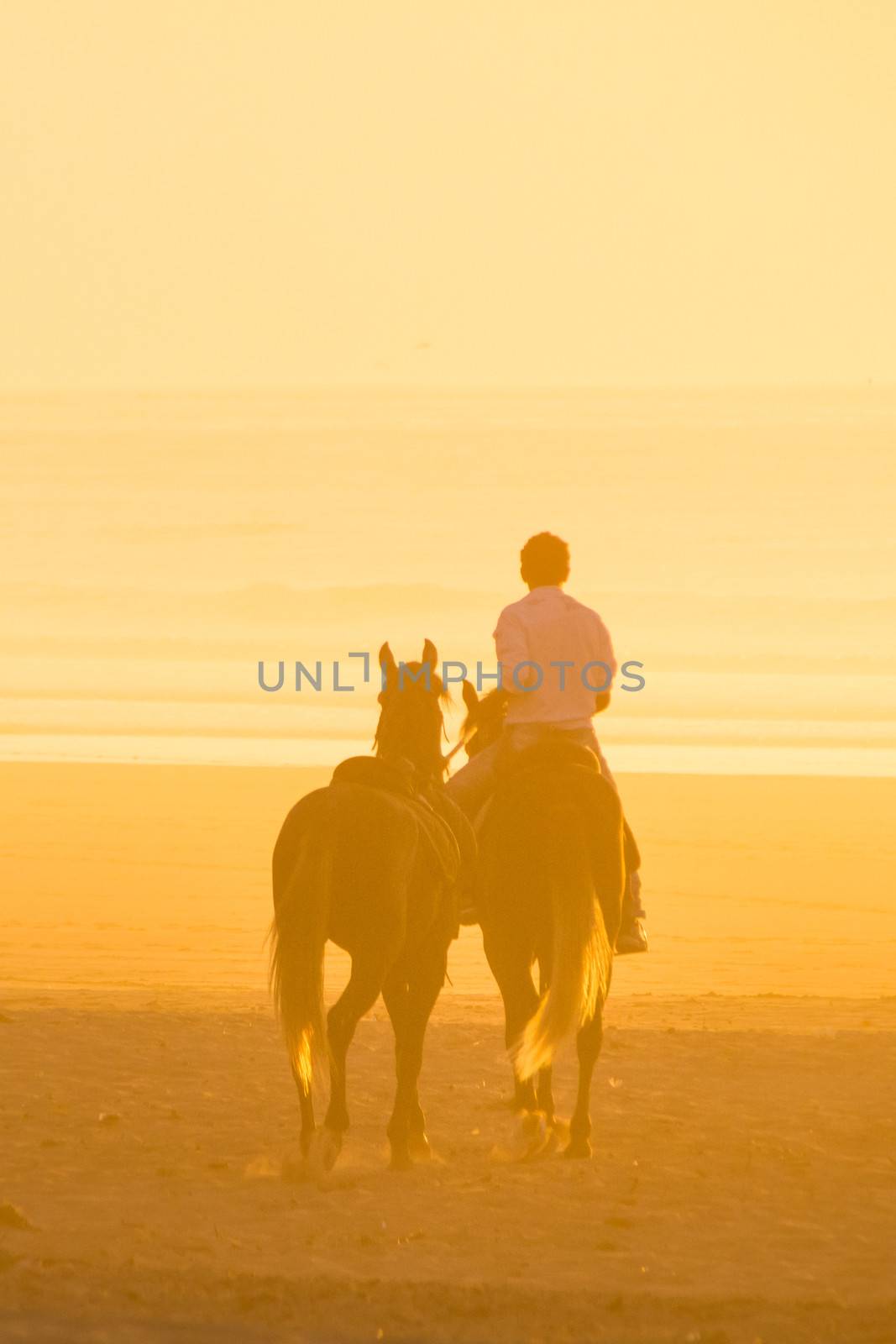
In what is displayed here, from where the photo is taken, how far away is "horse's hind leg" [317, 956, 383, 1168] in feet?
26.1

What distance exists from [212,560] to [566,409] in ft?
115

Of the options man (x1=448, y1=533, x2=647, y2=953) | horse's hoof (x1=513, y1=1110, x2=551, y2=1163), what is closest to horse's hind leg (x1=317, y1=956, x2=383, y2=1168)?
horse's hoof (x1=513, y1=1110, x2=551, y2=1163)

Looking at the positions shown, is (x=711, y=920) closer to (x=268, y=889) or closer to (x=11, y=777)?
(x=268, y=889)

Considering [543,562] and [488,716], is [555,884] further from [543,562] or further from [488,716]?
[543,562]

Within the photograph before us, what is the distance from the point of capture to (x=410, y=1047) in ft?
27.1

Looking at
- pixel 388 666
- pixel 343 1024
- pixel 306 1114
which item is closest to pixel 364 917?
pixel 343 1024

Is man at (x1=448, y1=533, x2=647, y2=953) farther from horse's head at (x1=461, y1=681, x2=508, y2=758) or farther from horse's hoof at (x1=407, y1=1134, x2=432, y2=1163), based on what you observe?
horse's hoof at (x1=407, y1=1134, x2=432, y2=1163)

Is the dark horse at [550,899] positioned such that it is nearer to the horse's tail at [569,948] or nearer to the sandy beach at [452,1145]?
the horse's tail at [569,948]

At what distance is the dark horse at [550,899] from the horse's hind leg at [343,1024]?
2.22 ft

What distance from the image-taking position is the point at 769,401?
8169 cm

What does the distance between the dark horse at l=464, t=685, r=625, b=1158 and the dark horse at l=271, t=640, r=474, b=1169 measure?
30cm

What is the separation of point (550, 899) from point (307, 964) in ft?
3.68

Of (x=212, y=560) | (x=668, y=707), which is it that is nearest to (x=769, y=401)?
(x=212, y=560)

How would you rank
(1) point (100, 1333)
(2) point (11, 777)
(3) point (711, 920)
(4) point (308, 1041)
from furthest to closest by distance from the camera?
1. (2) point (11, 777)
2. (3) point (711, 920)
3. (4) point (308, 1041)
4. (1) point (100, 1333)
